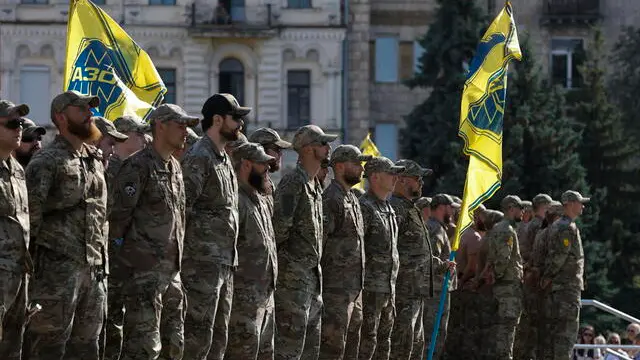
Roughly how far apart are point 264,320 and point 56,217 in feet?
7.66

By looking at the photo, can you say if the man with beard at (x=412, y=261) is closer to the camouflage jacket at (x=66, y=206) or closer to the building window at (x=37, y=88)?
the camouflage jacket at (x=66, y=206)

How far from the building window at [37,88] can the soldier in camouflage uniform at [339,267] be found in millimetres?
36089

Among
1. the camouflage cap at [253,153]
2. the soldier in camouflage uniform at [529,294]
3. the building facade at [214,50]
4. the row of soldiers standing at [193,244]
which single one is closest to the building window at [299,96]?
the building facade at [214,50]

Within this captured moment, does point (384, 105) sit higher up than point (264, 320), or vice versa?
point (384, 105)

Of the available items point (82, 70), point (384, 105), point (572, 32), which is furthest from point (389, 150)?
point (82, 70)

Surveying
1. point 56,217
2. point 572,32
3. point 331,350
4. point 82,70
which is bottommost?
point 331,350

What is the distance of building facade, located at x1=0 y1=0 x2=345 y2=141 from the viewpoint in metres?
50.7

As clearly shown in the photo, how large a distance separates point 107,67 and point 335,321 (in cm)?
397

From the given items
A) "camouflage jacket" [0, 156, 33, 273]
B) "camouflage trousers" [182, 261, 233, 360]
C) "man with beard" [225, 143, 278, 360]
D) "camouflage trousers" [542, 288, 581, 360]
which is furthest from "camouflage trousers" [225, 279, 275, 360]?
"camouflage trousers" [542, 288, 581, 360]

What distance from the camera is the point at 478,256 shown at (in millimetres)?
21156

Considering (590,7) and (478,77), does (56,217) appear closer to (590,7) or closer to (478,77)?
(478,77)

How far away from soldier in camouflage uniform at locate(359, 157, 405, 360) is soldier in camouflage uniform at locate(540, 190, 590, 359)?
4564 millimetres

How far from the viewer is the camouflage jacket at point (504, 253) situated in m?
20.8

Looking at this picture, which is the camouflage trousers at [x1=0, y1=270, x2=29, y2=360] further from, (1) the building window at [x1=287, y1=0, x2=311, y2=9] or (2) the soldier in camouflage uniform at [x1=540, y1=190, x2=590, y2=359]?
(1) the building window at [x1=287, y1=0, x2=311, y2=9]
